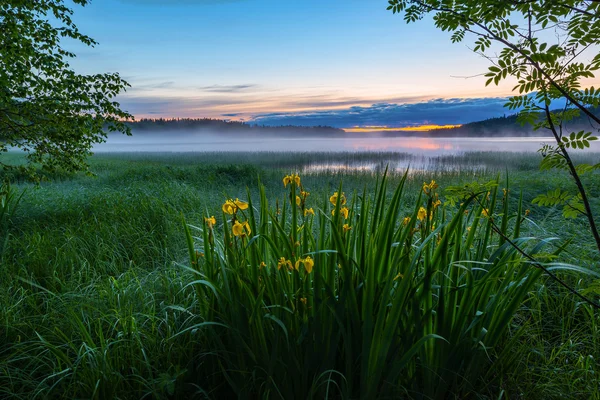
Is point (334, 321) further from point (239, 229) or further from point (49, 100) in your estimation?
point (49, 100)

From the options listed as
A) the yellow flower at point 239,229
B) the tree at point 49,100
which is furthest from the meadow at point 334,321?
the tree at point 49,100

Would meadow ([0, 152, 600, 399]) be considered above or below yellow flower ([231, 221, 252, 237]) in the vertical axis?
below

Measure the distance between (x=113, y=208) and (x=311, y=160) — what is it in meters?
14.0

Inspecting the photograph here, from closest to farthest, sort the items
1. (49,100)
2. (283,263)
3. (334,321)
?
(283,263)
(334,321)
(49,100)

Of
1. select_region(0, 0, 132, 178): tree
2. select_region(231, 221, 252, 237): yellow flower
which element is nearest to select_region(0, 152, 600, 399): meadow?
select_region(231, 221, 252, 237): yellow flower

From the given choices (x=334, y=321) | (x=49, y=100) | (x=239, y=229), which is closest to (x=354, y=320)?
(x=334, y=321)

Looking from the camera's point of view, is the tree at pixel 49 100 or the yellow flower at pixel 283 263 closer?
the yellow flower at pixel 283 263

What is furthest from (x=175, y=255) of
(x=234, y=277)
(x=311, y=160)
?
(x=311, y=160)

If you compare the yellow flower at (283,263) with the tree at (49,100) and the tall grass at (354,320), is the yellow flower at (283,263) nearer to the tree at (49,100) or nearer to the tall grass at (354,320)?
the tall grass at (354,320)

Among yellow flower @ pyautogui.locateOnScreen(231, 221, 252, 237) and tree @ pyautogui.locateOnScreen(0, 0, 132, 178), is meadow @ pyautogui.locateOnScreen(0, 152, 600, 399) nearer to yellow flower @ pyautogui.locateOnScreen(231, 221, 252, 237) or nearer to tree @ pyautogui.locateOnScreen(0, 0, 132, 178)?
yellow flower @ pyautogui.locateOnScreen(231, 221, 252, 237)

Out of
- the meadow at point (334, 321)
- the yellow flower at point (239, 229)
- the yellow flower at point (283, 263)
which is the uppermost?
the yellow flower at point (239, 229)

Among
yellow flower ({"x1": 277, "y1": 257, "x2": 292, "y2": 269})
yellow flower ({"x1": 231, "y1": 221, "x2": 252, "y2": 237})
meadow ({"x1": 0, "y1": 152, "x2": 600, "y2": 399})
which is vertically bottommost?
meadow ({"x1": 0, "y1": 152, "x2": 600, "y2": 399})

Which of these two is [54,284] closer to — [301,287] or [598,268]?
[301,287]

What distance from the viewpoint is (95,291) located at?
143 inches
